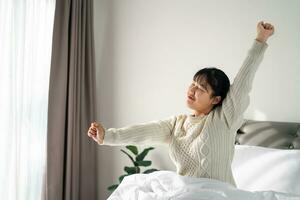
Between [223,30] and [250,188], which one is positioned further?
[223,30]

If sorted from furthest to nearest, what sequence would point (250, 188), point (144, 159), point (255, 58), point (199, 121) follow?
point (144, 159)
point (250, 188)
point (199, 121)
point (255, 58)

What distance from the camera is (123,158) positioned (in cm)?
296

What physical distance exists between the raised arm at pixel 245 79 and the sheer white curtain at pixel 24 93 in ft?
4.89

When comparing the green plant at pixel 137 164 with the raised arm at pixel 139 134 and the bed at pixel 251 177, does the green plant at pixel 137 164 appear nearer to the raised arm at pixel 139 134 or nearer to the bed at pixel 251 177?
the bed at pixel 251 177

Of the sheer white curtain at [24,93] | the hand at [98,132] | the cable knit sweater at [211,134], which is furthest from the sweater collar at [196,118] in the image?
the sheer white curtain at [24,93]

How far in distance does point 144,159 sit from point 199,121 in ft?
4.38

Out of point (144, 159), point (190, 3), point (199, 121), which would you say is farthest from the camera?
point (144, 159)

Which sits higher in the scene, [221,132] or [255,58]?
[255,58]

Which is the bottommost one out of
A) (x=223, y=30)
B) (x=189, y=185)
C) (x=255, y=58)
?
(x=189, y=185)

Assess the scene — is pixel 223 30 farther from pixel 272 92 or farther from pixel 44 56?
pixel 44 56

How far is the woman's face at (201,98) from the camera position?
153 cm

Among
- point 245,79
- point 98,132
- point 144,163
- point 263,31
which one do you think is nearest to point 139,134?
point 98,132

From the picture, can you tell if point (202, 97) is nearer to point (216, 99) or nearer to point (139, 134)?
point (216, 99)

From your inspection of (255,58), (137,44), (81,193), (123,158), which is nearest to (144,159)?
(123,158)
